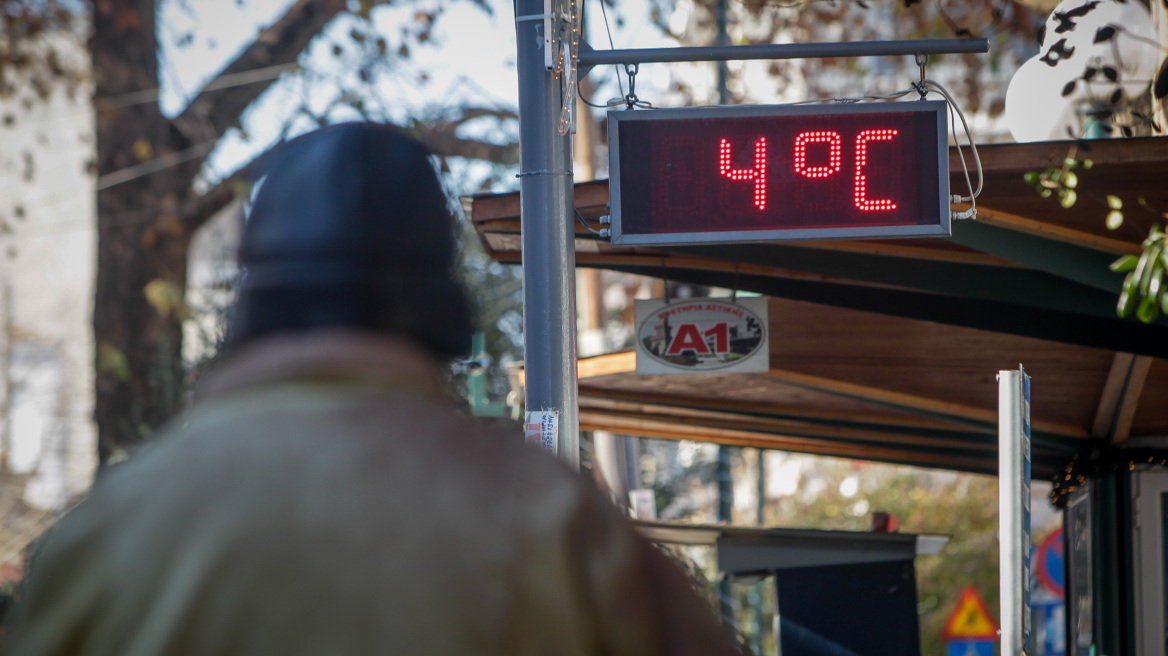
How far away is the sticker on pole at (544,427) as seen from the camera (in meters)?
3.92

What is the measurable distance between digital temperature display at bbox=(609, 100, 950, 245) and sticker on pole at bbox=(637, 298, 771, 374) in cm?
160

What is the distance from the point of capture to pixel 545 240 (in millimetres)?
4078

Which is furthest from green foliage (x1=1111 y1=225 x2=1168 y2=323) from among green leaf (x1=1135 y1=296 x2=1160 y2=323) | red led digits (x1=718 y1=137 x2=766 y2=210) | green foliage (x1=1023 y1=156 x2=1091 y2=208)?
red led digits (x1=718 y1=137 x2=766 y2=210)

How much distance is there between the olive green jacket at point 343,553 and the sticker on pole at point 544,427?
271 cm

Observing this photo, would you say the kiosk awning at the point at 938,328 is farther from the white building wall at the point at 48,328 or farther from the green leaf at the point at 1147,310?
the white building wall at the point at 48,328

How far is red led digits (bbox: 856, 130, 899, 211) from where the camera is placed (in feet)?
14.8

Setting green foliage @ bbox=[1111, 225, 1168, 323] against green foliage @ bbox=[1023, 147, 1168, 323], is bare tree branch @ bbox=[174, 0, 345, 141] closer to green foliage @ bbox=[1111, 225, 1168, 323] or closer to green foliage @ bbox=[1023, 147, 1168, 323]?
green foliage @ bbox=[1023, 147, 1168, 323]

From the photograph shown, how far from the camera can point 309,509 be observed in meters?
1.12

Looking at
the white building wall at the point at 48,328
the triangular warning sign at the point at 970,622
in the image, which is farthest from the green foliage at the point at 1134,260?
the white building wall at the point at 48,328

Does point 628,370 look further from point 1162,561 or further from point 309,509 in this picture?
point 309,509

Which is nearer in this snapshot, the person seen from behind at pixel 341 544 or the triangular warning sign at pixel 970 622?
the person seen from behind at pixel 341 544

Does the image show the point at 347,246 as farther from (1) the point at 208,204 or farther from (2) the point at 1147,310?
(1) the point at 208,204

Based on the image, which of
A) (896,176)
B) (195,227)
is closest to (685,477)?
(195,227)

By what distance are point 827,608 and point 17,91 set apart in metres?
10.9
